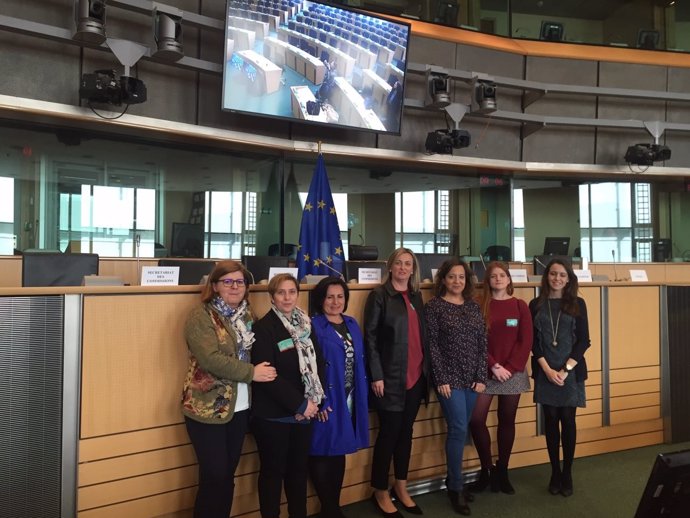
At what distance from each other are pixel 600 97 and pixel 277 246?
4799 millimetres

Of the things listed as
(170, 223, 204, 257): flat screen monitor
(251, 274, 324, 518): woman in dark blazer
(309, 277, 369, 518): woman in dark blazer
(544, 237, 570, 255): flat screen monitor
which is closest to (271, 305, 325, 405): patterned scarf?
(251, 274, 324, 518): woman in dark blazer

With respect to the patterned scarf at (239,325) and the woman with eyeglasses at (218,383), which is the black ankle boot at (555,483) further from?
the patterned scarf at (239,325)

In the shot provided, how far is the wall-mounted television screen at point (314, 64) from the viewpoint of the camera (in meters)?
4.77

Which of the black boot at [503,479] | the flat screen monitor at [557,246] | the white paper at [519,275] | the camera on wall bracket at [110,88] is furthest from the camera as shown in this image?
the flat screen monitor at [557,246]

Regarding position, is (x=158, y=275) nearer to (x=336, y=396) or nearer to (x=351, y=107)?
(x=336, y=396)

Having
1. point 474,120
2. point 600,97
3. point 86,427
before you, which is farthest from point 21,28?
point 600,97

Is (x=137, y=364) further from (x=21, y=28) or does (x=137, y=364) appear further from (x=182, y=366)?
(x=21, y=28)

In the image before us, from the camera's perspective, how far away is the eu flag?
459cm

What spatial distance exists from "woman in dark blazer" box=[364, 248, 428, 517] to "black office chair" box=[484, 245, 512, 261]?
4.66 meters

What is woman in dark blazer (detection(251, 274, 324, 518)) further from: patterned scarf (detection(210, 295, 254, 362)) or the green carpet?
the green carpet

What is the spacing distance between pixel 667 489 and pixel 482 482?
222 cm

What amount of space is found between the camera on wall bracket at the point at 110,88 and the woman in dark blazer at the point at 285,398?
8.82ft

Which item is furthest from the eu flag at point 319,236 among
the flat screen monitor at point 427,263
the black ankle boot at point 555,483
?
the black ankle boot at point 555,483

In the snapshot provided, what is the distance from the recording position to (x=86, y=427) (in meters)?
2.09
